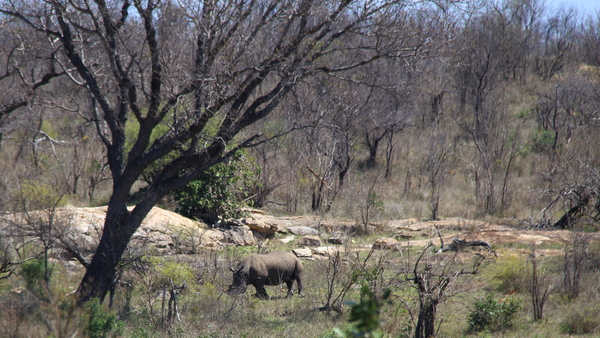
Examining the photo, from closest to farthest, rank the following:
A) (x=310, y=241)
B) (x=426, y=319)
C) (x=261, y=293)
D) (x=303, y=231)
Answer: (x=426, y=319) → (x=261, y=293) → (x=310, y=241) → (x=303, y=231)

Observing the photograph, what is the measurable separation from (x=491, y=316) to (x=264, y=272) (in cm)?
445

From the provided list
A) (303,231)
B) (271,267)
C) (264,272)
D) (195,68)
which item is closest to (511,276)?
(271,267)

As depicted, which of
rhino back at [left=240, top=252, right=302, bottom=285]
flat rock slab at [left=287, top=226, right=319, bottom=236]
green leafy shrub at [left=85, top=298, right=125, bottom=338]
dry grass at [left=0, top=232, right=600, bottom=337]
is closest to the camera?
green leafy shrub at [left=85, top=298, right=125, bottom=338]

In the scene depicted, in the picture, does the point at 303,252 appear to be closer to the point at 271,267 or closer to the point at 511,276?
the point at 271,267

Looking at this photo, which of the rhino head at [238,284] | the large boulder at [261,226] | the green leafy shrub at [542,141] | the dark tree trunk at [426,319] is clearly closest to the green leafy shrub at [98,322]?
the rhino head at [238,284]

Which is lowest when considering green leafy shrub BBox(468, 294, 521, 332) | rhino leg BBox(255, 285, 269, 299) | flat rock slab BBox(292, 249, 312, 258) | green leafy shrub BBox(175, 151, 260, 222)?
rhino leg BBox(255, 285, 269, 299)

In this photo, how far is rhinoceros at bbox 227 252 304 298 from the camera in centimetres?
1048

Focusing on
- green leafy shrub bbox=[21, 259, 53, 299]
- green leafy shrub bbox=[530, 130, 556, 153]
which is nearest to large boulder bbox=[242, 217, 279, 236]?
green leafy shrub bbox=[21, 259, 53, 299]

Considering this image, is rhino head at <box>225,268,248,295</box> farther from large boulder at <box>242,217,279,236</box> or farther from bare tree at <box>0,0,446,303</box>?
large boulder at <box>242,217,279,236</box>

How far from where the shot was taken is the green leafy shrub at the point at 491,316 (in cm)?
894

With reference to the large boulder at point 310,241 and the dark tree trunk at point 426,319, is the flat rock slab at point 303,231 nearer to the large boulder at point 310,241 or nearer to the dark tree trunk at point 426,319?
the large boulder at point 310,241

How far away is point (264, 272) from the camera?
1085 cm

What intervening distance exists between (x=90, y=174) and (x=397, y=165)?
59.9ft

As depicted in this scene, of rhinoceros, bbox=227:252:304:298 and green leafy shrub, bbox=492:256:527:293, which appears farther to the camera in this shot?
green leafy shrub, bbox=492:256:527:293
